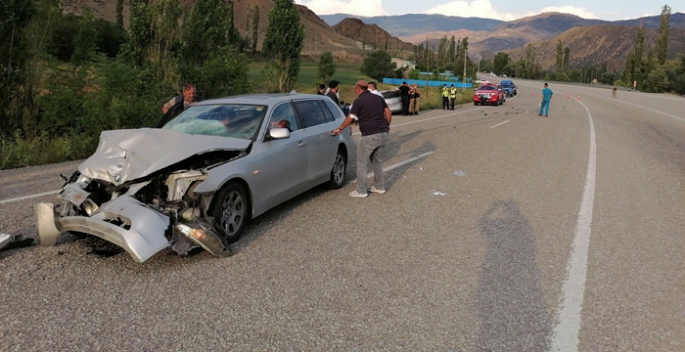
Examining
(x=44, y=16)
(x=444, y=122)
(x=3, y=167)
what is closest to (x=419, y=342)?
(x=3, y=167)

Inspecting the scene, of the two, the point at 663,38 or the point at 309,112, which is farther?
the point at 663,38

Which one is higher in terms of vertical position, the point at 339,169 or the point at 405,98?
the point at 405,98

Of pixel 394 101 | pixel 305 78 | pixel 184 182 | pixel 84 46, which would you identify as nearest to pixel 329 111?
pixel 184 182

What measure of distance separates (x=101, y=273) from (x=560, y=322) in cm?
388

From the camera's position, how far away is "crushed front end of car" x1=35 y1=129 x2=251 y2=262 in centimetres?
470

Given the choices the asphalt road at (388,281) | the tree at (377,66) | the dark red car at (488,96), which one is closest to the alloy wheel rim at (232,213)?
the asphalt road at (388,281)

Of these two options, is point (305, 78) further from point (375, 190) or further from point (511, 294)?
point (511, 294)

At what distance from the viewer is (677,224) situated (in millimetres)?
6859

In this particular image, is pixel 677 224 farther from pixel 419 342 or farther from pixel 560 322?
pixel 419 342

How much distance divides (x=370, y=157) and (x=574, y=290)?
4140 mm

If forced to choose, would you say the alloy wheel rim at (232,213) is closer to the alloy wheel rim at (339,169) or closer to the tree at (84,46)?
the alloy wheel rim at (339,169)

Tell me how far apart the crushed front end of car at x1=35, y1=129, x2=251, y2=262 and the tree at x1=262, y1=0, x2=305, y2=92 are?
20.8 meters

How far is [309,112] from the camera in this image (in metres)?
7.75

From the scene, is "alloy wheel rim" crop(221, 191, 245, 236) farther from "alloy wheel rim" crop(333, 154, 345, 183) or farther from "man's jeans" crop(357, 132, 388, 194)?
"alloy wheel rim" crop(333, 154, 345, 183)
